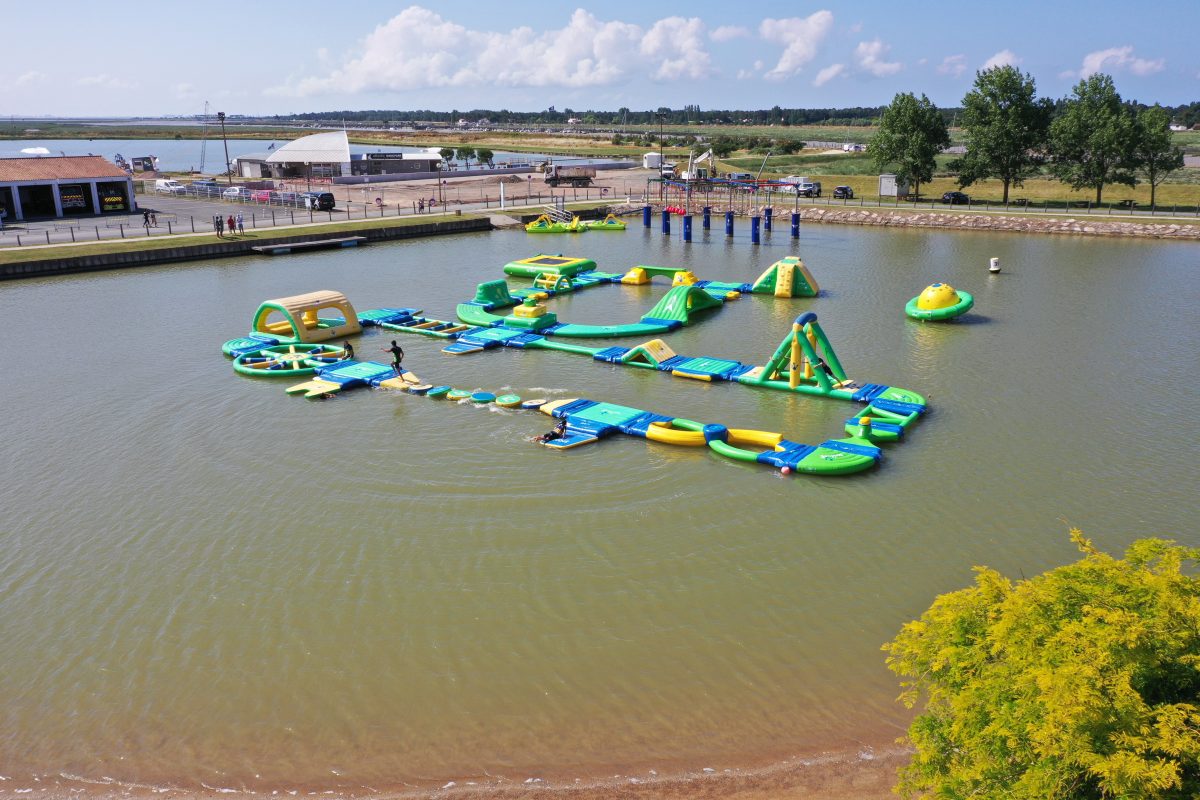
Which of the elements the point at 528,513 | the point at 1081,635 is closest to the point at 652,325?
the point at 528,513

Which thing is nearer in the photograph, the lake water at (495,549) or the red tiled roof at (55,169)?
the lake water at (495,549)

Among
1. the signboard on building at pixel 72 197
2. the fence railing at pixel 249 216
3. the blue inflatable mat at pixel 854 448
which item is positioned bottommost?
the blue inflatable mat at pixel 854 448

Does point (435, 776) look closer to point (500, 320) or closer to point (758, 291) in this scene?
point (500, 320)

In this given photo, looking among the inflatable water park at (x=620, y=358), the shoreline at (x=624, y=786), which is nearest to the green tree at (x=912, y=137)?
the inflatable water park at (x=620, y=358)

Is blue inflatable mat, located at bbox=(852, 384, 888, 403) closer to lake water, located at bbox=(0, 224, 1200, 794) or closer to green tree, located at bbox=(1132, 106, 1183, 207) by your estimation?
lake water, located at bbox=(0, 224, 1200, 794)

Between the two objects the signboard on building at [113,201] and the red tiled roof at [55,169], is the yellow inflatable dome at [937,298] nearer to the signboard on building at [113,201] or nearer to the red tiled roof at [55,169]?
→ the red tiled roof at [55,169]

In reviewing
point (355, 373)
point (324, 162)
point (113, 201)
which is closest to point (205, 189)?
point (113, 201)

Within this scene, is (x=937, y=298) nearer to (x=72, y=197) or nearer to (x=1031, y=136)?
(x=1031, y=136)
